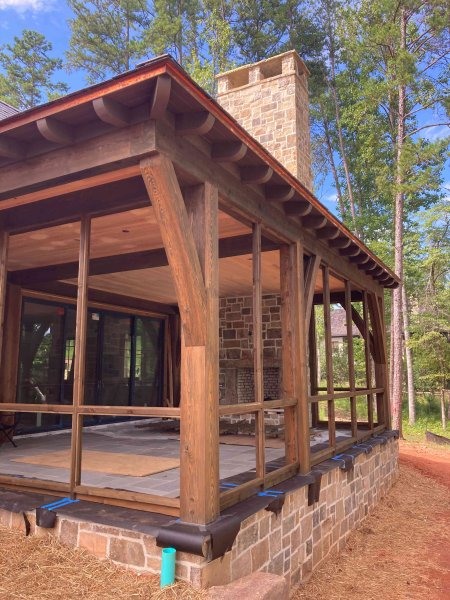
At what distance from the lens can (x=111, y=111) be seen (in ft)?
8.71

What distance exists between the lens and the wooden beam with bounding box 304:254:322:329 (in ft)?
15.4

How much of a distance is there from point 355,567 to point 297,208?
349cm

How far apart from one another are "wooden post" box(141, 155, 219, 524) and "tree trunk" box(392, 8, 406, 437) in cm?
984

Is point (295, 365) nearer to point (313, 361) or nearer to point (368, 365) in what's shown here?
point (368, 365)

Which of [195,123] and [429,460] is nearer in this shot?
[195,123]

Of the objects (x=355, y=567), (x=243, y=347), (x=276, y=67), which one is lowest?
(x=355, y=567)

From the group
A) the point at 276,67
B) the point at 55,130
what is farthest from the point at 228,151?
the point at 276,67

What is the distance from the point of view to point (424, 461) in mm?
10008

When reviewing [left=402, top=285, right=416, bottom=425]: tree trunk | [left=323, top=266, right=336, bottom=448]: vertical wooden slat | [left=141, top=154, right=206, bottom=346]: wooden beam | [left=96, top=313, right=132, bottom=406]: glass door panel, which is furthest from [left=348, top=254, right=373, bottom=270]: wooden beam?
[left=402, top=285, right=416, bottom=425]: tree trunk

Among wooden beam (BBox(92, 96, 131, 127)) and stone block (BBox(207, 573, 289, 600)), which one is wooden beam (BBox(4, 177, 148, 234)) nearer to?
wooden beam (BBox(92, 96, 131, 127))

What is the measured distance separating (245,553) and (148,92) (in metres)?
2.93

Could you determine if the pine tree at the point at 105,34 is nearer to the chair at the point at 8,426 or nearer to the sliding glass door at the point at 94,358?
the sliding glass door at the point at 94,358

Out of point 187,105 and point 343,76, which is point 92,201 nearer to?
point 187,105

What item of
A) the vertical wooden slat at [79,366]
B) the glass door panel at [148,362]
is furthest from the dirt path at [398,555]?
the glass door panel at [148,362]
